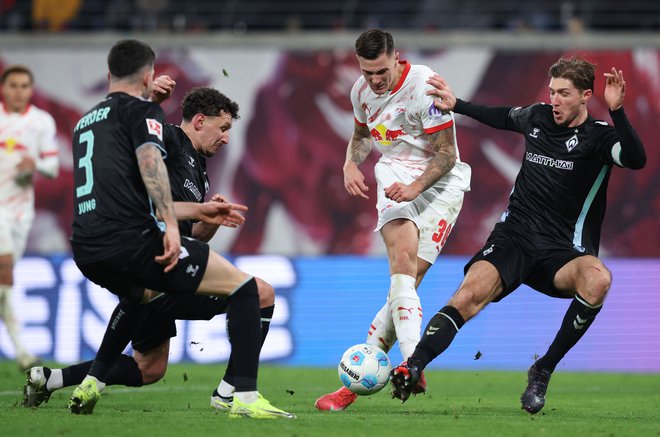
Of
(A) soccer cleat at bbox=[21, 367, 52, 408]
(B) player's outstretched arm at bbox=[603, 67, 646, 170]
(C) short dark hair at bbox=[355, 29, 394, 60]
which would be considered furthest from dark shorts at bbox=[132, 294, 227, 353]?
(B) player's outstretched arm at bbox=[603, 67, 646, 170]

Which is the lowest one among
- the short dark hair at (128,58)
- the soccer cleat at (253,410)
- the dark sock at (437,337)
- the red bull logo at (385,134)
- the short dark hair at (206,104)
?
the soccer cleat at (253,410)

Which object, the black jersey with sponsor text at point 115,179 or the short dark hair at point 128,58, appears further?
the short dark hair at point 128,58

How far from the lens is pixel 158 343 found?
7309 mm

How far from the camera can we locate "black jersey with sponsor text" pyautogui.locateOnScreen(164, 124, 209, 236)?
22.2 ft

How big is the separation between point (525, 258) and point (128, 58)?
9.67ft

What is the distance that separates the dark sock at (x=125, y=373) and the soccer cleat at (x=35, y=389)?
43 centimetres

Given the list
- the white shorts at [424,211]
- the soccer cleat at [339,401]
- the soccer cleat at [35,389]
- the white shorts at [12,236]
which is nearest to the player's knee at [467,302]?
the white shorts at [424,211]

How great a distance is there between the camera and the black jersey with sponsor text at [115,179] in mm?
5781

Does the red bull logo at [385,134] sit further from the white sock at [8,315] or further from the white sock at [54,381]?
the white sock at [8,315]

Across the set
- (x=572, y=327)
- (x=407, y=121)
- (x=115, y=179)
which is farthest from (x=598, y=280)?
(x=115, y=179)

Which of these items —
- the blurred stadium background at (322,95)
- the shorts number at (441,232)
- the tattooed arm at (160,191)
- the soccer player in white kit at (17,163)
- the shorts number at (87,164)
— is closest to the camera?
the tattooed arm at (160,191)

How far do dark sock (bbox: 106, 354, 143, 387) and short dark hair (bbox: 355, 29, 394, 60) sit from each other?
2.60m

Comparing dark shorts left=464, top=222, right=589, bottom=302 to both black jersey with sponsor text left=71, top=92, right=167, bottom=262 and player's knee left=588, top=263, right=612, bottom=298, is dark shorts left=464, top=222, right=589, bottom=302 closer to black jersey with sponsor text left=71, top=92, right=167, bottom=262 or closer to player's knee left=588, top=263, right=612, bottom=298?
player's knee left=588, top=263, right=612, bottom=298

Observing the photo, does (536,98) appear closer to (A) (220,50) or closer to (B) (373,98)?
(A) (220,50)
